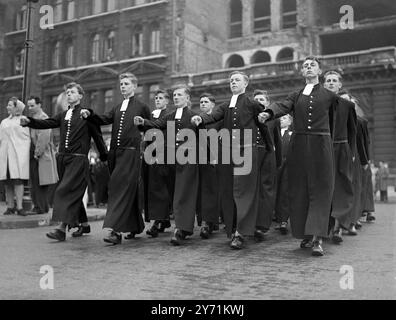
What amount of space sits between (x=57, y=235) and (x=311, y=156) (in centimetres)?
367

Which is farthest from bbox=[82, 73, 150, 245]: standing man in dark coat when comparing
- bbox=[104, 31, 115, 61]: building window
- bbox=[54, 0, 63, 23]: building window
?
bbox=[54, 0, 63, 23]: building window

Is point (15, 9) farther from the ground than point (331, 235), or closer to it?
farther from the ground

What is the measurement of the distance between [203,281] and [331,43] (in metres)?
32.4

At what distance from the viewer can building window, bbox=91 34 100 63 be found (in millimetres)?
36281

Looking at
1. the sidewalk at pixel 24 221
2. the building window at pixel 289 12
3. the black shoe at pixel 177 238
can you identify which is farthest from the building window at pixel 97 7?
the black shoe at pixel 177 238

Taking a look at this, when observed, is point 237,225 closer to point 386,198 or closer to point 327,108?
point 327,108

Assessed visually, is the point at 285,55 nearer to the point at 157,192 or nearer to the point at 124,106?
the point at 157,192

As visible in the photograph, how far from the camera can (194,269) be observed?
512 cm

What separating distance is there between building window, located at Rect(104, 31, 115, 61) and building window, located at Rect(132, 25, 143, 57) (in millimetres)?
1760

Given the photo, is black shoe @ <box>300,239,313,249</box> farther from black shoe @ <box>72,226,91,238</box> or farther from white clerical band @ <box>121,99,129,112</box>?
black shoe @ <box>72,226,91,238</box>

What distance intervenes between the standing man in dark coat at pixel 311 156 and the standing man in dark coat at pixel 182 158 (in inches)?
55.7

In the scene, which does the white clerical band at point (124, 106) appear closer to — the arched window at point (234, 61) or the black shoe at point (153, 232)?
the black shoe at point (153, 232)

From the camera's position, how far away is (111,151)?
7.23 meters
